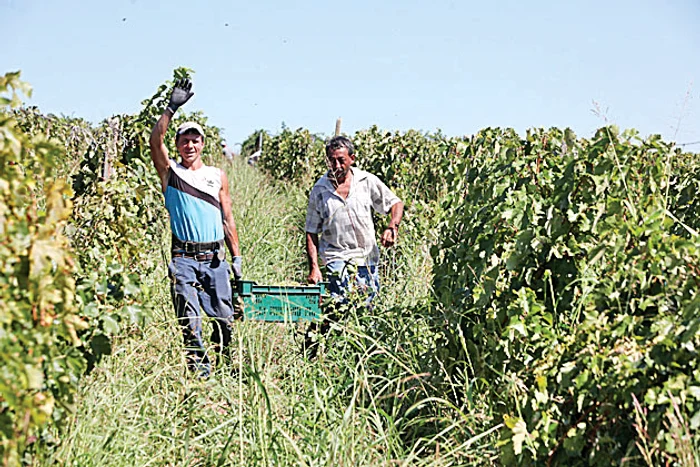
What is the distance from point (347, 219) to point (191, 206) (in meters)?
1.19

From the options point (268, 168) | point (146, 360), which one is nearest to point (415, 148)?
point (146, 360)

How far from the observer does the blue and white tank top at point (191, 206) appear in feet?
A: 16.1

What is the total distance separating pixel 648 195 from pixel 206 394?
2.30 m

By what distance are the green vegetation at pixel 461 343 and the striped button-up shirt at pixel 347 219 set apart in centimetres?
82

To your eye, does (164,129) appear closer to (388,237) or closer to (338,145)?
(338,145)

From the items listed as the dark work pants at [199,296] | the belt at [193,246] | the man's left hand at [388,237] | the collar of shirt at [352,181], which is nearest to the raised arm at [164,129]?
the belt at [193,246]

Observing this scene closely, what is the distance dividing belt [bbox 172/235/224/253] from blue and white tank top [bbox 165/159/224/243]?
3cm

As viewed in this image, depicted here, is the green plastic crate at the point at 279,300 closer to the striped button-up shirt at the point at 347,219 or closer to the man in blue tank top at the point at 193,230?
the man in blue tank top at the point at 193,230

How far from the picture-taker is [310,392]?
4105 millimetres

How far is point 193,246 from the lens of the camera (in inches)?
193

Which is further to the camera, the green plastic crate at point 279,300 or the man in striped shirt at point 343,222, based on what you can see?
the man in striped shirt at point 343,222

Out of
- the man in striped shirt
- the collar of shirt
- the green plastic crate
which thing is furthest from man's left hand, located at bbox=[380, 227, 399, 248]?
the green plastic crate

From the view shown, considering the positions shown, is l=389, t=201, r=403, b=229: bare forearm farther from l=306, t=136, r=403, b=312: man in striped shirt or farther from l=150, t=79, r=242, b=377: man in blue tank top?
l=150, t=79, r=242, b=377: man in blue tank top

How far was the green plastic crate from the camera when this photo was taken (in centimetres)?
464
